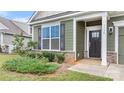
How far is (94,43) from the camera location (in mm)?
9141

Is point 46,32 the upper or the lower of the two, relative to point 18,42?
upper

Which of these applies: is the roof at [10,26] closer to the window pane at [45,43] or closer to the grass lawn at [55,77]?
the window pane at [45,43]

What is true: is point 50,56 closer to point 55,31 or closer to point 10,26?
point 55,31

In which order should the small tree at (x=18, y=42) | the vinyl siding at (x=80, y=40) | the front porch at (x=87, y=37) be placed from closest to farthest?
the small tree at (x=18, y=42) < the front porch at (x=87, y=37) < the vinyl siding at (x=80, y=40)

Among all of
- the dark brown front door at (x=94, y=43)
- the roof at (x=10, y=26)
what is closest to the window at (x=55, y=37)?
the dark brown front door at (x=94, y=43)

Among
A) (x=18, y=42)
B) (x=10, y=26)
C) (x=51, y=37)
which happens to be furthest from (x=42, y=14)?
(x=18, y=42)

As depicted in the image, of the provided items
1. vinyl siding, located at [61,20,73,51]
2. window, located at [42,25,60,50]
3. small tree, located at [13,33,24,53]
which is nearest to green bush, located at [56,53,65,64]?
vinyl siding, located at [61,20,73,51]

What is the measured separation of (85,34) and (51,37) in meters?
2.13

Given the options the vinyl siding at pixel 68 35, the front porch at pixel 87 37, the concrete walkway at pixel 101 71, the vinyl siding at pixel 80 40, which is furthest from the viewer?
the vinyl siding at pixel 68 35

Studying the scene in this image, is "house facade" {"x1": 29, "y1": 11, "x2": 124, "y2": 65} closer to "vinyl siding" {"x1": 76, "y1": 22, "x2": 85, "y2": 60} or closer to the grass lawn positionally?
"vinyl siding" {"x1": 76, "y1": 22, "x2": 85, "y2": 60}

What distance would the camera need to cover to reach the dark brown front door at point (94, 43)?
8855mm

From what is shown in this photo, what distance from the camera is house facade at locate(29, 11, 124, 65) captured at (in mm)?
8242
